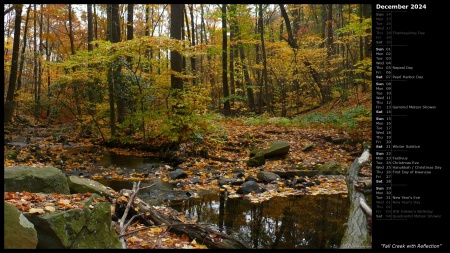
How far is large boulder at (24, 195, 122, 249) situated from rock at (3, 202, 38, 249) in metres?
0.19

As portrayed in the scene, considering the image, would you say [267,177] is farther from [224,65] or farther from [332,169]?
[224,65]

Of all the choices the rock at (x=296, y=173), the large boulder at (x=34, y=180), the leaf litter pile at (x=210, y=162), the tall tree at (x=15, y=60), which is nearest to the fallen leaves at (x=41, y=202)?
Answer: the leaf litter pile at (x=210, y=162)

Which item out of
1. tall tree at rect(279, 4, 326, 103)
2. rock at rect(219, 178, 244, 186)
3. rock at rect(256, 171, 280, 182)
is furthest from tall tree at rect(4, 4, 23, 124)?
rock at rect(256, 171, 280, 182)

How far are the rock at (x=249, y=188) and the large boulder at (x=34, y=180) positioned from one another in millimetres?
3932

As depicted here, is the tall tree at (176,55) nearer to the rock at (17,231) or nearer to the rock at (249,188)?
the rock at (249,188)

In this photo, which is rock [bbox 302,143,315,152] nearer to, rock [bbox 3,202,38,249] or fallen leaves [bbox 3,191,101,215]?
fallen leaves [bbox 3,191,101,215]

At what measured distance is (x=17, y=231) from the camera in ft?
10.4

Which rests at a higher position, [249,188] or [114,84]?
[114,84]

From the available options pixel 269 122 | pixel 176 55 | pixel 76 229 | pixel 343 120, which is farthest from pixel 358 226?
pixel 269 122

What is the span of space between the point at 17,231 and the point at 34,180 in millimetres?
2471

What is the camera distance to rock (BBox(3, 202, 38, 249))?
3109mm

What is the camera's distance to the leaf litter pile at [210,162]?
4.54 meters
